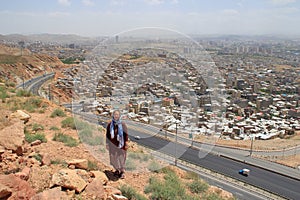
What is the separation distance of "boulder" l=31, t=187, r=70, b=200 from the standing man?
36.7 inches

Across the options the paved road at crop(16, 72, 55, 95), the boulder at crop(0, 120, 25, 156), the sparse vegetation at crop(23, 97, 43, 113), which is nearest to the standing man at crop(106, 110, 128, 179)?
the boulder at crop(0, 120, 25, 156)

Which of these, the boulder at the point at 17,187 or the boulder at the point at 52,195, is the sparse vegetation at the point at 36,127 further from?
the boulder at the point at 52,195

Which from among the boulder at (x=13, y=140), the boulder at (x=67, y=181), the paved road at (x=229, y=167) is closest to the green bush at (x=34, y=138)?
the boulder at (x=13, y=140)

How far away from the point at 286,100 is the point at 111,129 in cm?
3864

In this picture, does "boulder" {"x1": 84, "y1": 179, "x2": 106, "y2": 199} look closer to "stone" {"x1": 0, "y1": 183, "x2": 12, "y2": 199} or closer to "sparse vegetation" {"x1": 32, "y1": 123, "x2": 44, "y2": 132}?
"stone" {"x1": 0, "y1": 183, "x2": 12, "y2": 199}

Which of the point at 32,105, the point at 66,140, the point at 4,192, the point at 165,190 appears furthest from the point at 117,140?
the point at 32,105

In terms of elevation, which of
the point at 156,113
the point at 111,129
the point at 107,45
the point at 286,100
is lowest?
the point at 286,100

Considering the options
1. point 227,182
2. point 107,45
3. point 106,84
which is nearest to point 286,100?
point 227,182

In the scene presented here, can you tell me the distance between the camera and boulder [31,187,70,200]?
2238 millimetres

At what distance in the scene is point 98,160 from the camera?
3887 millimetres

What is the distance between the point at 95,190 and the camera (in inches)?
Result: 104

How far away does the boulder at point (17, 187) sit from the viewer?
7.45ft

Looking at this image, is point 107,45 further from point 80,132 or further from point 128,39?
point 80,132

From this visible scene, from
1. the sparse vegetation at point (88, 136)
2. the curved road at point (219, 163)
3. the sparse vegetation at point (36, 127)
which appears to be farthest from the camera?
the curved road at point (219, 163)
